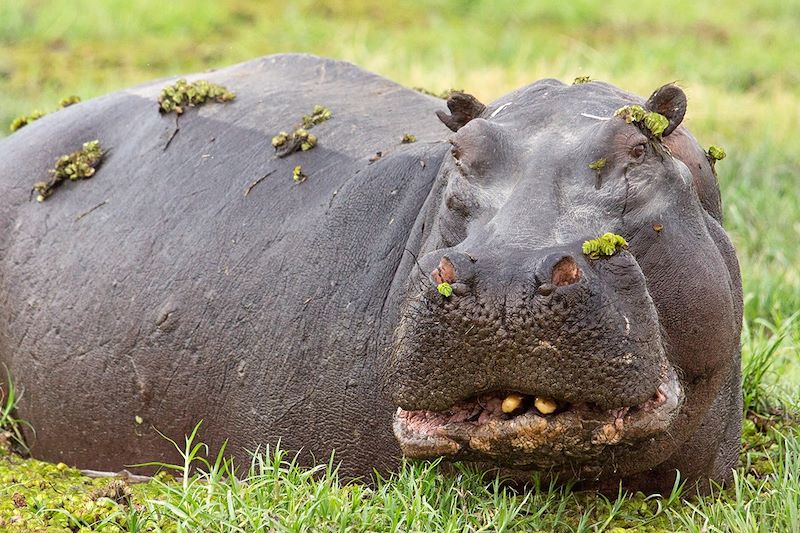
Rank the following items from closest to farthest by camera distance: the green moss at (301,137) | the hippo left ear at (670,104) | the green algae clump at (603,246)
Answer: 1. the green algae clump at (603,246)
2. the hippo left ear at (670,104)
3. the green moss at (301,137)

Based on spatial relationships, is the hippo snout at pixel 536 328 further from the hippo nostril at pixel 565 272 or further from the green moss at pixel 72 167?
the green moss at pixel 72 167

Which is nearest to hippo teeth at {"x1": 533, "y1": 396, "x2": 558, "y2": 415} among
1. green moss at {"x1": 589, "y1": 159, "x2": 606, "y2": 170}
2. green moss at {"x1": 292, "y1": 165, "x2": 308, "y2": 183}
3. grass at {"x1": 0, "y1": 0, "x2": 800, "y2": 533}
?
grass at {"x1": 0, "y1": 0, "x2": 800, "y2": 533}

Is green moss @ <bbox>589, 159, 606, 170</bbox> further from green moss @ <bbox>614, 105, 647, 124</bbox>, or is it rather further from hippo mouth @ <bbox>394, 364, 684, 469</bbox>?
hippo mouth @ <bbox>394, 364, 684, 469</bbox>

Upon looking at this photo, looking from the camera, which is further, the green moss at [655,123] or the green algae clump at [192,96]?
the green algae clump at [192,96]

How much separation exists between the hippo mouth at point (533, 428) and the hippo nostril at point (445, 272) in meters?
0.37

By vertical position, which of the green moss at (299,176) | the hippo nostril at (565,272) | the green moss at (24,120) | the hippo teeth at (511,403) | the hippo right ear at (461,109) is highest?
the hippo right ear at (461,109)

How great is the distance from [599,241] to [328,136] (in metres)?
1.73

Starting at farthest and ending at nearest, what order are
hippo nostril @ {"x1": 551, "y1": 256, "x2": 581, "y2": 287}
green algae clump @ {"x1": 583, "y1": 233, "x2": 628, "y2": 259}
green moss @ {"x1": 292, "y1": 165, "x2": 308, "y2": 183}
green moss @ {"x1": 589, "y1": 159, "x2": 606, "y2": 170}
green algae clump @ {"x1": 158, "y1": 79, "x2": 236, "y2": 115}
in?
green algae clump @ {"x1": 158, "y1": 79, "x2": 236, "y2": 115} < green moss @ {"x1": 292, "y1": 165, "x2": 308, "y2": 183} < green moss @ {"x1": 589, "y1": 159, "x2": 606, "y2": 170} < green algae clump @ {"x1": 583, "y1": 233, "x2": 628, "y2": 259} < hippo nostril @ {"x1": 551, "y1": 256, "x2": 581, "y2": 287}

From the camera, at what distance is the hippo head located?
3.33 metres

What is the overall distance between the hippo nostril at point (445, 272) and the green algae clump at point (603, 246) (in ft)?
1.15

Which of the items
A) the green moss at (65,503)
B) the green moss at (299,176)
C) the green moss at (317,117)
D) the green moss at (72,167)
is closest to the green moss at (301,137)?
the green moss at (317,117)

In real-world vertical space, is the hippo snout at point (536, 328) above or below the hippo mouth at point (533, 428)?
above

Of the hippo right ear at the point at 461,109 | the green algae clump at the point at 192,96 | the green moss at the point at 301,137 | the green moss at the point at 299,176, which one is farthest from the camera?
the green algae clump at the point at 192,96

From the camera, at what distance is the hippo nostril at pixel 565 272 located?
3.26 metres
